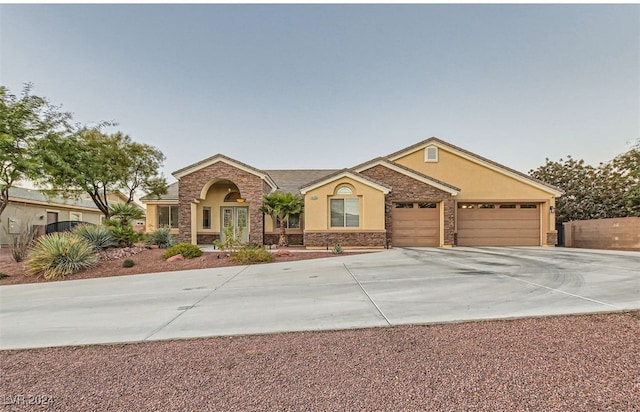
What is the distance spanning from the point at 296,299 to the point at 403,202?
12.0 metres

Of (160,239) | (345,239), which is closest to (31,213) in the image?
(160,239)

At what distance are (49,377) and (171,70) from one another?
641 inches

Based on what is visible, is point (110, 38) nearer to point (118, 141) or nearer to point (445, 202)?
point (118, 141)

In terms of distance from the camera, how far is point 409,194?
54.8ft

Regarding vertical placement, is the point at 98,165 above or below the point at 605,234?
above

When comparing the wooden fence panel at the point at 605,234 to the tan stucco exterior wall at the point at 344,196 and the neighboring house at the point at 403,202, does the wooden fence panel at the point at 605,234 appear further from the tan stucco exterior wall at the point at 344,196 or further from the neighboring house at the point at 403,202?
the tan stucco exterior wall at the point at 344,196

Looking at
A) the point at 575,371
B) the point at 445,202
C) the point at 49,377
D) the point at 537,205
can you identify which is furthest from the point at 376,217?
the point at 49,377

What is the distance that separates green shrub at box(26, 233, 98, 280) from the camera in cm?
979

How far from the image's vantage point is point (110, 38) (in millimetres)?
13414

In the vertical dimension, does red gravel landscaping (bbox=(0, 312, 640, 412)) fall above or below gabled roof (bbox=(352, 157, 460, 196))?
below

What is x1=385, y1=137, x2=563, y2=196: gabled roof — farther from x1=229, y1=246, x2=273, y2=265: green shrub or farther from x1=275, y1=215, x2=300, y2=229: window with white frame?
x1=229, y1=246, x2=273, y2=265: green shrub

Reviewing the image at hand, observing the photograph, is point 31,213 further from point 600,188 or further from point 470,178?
point 600,188

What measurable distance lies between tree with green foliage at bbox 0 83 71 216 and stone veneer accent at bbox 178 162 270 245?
245 inches

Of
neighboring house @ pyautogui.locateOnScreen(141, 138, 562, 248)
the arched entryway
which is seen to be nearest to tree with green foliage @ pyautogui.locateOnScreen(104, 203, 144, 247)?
neighboring house @ pyautogui.locateOnScreen(141, 138, 562, 248)
